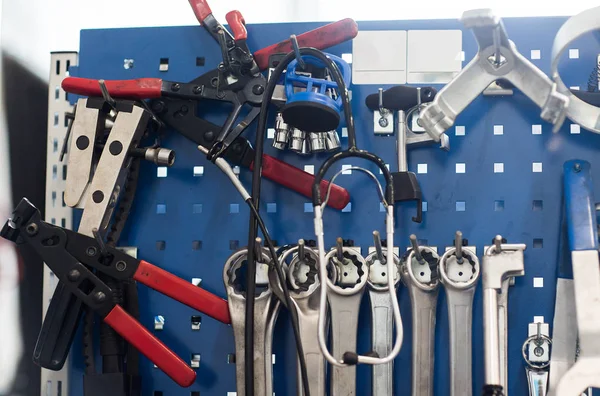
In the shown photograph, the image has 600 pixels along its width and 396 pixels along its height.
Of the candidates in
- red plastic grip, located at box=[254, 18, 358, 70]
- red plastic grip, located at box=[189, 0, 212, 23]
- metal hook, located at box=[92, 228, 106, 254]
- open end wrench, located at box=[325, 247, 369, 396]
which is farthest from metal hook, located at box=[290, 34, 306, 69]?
metal hook, located at box=[92, 228, 106, 254]

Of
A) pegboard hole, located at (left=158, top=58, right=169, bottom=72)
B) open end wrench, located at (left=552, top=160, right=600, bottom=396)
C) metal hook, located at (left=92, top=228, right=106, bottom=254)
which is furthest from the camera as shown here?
pegboard hole, located at (left=158, top=58, right=169, bottom=72)

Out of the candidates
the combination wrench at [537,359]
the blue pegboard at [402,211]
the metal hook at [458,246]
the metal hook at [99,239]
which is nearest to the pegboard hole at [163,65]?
the blue pegboard at [402,211]

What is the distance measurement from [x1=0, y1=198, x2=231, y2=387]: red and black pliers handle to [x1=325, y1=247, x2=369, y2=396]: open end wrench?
5.7 inches

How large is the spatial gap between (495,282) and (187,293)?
406mm

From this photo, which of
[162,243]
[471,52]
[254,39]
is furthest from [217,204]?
[471,52]

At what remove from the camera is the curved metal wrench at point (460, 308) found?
3.35ft

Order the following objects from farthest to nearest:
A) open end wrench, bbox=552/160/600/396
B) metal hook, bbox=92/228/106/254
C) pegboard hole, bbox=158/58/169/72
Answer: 1. pegboard hole, bbox=158/58/169/72
2. metal hook, bbox=92/228/106/254
3. open end wrench, bbox=552/160/600/396

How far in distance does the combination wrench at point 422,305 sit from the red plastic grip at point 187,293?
250 mm

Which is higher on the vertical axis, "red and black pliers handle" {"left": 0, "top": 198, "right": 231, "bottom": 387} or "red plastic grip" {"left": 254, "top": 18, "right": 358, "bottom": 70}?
"red plastic grip" {"left": 254, "top": 18, "right": 358, "bottom": 70}

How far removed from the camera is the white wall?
1.24m

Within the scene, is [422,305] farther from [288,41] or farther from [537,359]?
[288,41]

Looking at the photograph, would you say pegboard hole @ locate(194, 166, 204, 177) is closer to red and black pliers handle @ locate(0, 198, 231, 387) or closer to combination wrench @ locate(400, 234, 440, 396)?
red and black pliers handle @ locate(0, 198, 231, 387)

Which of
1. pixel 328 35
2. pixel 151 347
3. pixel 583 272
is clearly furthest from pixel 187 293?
pixel 583 272

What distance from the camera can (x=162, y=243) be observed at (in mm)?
1143
